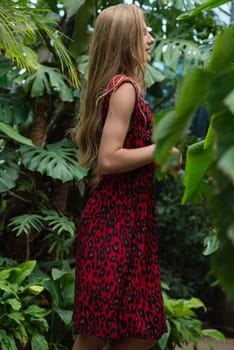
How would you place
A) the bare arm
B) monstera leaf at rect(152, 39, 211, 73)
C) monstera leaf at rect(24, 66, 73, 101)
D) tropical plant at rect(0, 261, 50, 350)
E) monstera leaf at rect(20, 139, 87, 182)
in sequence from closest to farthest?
the bare arm < tropical plant at rect(0, 261, 50, 350) < monstera leaf at rect(20, 139, 87, 182) < monstera leaf at rect(24, 66, 73, 101) < monstera leaf at rect(152, 39, 211, 73)

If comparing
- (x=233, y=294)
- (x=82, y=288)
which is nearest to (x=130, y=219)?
(x=82, y=288)

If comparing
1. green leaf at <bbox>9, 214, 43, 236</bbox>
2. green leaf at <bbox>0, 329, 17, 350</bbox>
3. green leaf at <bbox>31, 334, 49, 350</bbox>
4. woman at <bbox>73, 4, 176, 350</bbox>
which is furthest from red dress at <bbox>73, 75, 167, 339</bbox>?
green leaf at <bbox>9, 214, 43, 236</bbox>

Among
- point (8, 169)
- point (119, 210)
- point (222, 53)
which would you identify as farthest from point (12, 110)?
point (222, 53)

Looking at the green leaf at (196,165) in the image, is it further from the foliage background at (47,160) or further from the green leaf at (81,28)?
the green leaf at (81,28)

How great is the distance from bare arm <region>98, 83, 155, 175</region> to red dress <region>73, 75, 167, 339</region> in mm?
45

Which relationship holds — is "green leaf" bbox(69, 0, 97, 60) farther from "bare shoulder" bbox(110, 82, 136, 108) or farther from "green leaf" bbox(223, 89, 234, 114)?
"green leaf" bbox(223, 89, 234, 114)

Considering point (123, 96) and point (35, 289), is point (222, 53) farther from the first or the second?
point (35, 289)

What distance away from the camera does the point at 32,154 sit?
3.73 metres

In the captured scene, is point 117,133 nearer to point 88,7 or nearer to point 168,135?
point 168,135

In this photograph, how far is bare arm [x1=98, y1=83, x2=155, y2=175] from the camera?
2.13 meters

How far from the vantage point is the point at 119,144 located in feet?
7.01

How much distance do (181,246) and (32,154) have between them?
8.57 ft

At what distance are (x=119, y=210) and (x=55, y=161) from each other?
1516 millimetres

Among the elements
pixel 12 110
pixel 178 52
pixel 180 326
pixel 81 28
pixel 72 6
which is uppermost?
pixel 72 6
